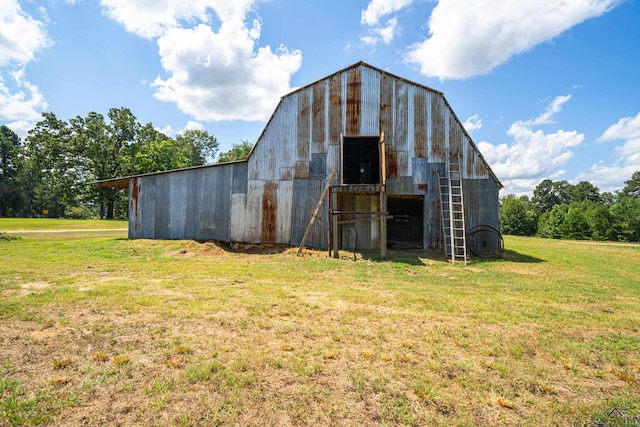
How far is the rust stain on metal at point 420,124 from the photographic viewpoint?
13.9 m

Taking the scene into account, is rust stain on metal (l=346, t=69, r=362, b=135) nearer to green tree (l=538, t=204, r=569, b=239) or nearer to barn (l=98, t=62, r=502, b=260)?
barn (l=98, t=62, r=502, b=260)

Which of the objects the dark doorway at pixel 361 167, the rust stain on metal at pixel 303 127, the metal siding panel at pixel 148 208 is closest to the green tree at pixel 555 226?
the dark doorway at pixel 361 167

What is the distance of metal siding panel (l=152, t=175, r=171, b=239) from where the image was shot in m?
15.7

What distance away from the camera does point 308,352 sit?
3.64m

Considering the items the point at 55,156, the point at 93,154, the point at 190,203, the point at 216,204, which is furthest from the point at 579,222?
the point at 55,156

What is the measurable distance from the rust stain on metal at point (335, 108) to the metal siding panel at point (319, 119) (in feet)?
0.97

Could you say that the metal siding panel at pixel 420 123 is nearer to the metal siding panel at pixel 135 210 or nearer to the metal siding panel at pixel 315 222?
the metal siding panel at pixel 315 222

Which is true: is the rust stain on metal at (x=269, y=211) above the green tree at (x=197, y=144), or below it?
below

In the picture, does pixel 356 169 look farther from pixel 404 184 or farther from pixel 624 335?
pixel 624 335

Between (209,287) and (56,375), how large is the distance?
12.1 feet

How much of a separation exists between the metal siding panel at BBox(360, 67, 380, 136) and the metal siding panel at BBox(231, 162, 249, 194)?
20.0 feet

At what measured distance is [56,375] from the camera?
3010mm

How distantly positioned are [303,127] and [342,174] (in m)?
3.12

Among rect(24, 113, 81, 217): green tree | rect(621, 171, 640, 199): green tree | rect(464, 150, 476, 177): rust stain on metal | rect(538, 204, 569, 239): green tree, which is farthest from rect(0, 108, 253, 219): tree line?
rect(621, 171, 640, 199): green tree
